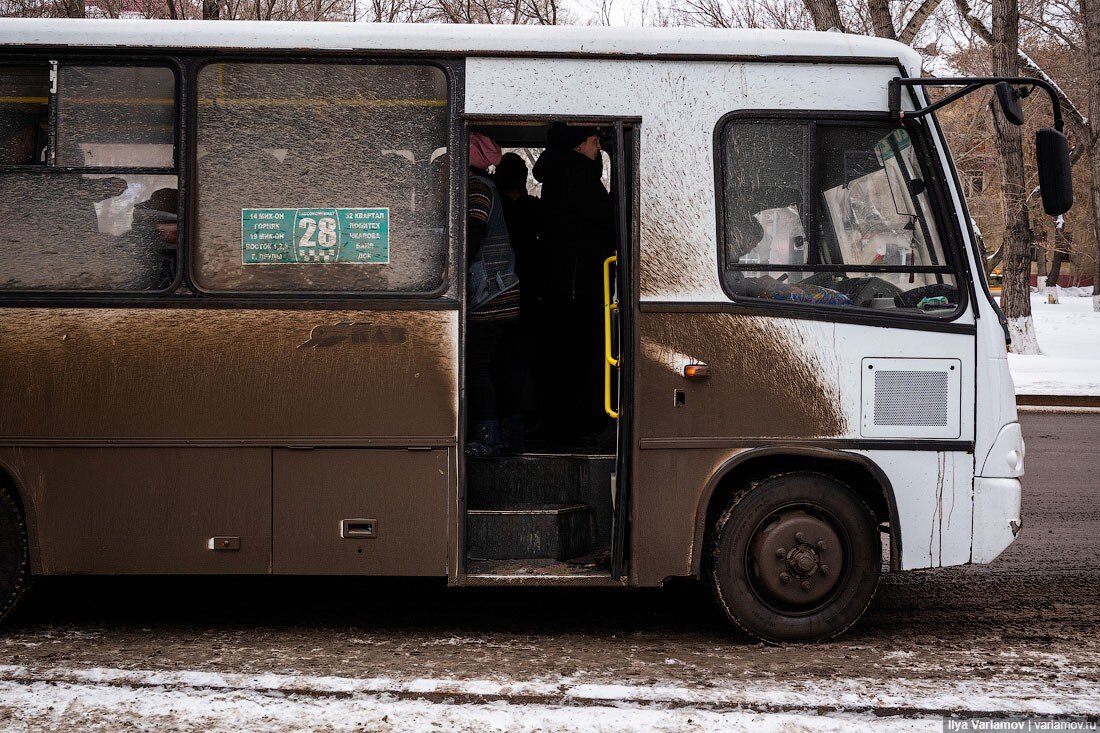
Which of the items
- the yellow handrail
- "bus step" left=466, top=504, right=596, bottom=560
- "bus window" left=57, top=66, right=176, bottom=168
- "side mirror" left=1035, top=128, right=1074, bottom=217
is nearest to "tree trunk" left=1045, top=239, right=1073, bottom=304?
"side mirror" left=1035, top=128, right=1074, bottom=217

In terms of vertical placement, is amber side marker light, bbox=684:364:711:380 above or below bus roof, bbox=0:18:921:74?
below

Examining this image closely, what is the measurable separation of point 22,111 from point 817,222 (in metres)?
3.80

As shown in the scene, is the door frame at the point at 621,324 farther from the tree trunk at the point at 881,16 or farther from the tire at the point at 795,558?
the tree trunk at the point at 881,16

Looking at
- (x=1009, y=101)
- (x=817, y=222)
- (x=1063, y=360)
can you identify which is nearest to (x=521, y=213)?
(x=817, y=222)

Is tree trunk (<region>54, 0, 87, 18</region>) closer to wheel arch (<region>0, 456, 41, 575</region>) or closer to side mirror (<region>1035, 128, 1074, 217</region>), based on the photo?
wheel arch (<region>0, 456, 41, 575</region>)

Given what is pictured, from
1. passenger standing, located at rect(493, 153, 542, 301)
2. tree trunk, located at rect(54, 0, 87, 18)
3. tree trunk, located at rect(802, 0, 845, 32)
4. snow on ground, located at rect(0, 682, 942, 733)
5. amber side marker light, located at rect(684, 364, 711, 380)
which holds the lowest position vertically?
snow on ground, located at rect(0, 682, 942, 733)

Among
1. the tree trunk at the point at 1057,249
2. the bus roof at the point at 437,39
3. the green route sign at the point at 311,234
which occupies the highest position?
the tree trunk at the point at 1057,249

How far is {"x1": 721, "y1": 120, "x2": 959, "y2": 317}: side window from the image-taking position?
5203 mm

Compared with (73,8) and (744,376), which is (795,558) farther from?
(73,8)

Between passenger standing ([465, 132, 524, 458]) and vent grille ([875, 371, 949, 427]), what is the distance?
187cm

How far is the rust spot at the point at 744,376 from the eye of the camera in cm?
518

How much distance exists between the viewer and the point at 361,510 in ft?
17.0

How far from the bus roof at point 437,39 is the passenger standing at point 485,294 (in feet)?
1.78

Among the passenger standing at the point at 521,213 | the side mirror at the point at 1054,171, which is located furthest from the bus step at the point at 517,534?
the side mirror at the point at 1054,171
